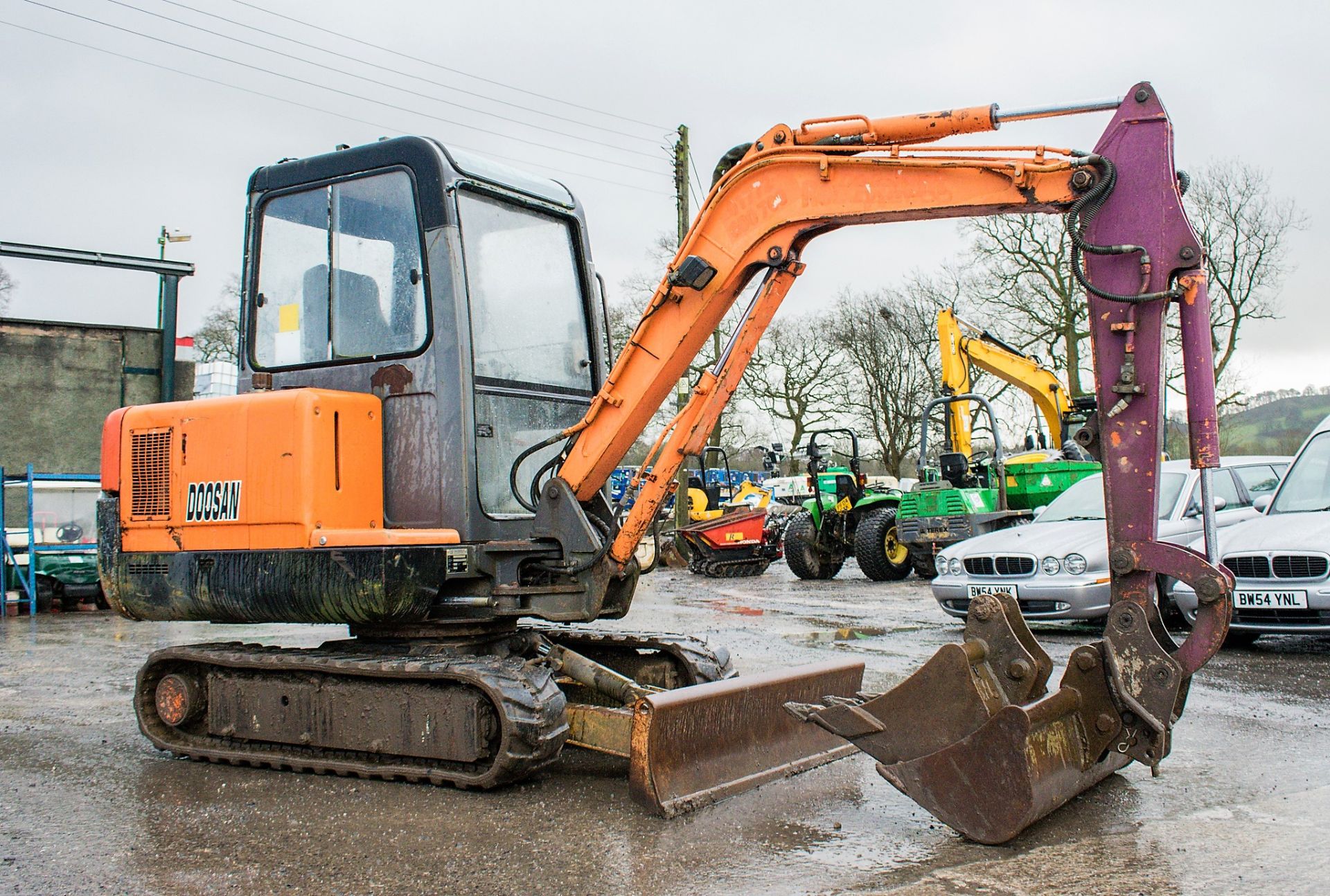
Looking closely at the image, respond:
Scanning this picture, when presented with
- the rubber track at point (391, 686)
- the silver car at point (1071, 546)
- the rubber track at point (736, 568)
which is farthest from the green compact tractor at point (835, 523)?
the rubber track at point (391, 686)

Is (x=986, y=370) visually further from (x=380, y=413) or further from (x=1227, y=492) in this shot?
(x=380, y=413)

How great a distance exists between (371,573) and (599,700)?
1570mm

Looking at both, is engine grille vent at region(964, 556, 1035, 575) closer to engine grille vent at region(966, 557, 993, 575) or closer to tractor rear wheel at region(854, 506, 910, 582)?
engine grille vent at region(966, 557, 993, 575)

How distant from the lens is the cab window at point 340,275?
18.2 feet

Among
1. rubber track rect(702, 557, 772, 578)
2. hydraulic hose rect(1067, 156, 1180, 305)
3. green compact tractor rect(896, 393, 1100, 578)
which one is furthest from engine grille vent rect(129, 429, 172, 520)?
rubber track rect(702, 557, 772, 578)

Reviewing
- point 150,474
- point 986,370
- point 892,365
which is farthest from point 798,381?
point 150,474

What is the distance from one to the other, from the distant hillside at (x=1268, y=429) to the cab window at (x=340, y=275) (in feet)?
103

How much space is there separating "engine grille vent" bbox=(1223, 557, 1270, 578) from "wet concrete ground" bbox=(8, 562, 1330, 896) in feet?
6.82

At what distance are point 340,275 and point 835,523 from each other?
46.4 ft

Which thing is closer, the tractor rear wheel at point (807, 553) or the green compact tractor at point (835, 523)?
the green compact tractor at point (835, 523)

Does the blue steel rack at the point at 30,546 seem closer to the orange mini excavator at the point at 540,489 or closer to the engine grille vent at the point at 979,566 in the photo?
the orange mini excavator at the point at 540,489

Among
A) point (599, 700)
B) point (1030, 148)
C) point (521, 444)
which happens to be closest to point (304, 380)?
point (521, 444)

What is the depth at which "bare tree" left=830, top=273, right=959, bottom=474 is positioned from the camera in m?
41.7

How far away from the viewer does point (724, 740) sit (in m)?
4.96
